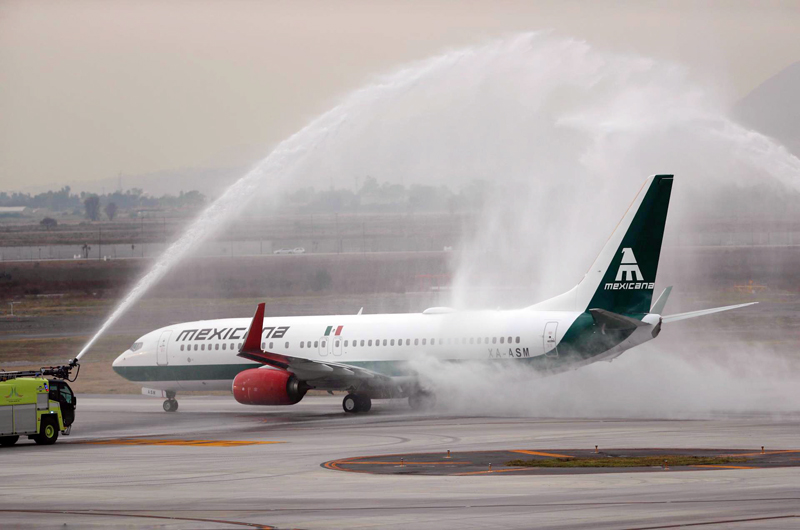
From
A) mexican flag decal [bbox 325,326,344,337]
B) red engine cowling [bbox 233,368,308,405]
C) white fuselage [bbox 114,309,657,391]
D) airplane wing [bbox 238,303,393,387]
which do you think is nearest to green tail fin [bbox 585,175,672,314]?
white fuselage [bbox 114,309,657,391]

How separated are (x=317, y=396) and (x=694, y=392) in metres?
22.1

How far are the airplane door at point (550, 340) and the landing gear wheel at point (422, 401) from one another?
5.62 metres

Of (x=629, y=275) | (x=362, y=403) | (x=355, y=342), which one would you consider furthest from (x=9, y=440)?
(x=629, y=275)

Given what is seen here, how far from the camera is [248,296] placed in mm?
97188

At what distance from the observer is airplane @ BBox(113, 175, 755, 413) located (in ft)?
127

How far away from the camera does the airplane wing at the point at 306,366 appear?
138 ft

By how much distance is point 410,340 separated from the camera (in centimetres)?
4362

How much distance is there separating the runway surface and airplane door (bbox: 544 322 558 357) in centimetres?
354

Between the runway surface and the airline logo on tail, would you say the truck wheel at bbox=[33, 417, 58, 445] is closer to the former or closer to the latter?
the runway surface

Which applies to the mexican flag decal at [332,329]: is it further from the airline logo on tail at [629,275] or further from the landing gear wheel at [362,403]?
the airline logo on tail at [629,275]

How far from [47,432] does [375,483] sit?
16027 mm

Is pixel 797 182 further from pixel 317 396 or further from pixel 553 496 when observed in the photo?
pixel 317 396

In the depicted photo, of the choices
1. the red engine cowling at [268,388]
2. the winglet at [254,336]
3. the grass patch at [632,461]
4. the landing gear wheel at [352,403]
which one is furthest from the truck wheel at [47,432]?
the grass patch at [632,461]

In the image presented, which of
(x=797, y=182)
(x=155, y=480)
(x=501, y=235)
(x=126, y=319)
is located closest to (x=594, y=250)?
(x=501, y=235)
